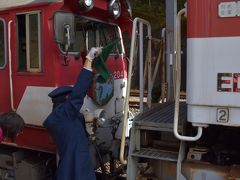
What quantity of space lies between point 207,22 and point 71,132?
169 cm

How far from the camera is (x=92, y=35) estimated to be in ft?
16.0

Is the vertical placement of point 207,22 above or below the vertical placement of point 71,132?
above

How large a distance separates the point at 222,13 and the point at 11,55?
8.42 ft

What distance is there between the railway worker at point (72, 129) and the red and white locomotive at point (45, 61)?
31 centimetres

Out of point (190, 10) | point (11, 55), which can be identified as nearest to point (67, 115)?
point (11, 55)

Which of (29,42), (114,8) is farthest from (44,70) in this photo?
(114,8)

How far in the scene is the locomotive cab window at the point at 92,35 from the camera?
4555 millimetres

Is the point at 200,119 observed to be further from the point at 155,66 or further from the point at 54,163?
the point at 54,163

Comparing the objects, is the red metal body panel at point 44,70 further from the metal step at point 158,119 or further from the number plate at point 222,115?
the number plate at point 222,115

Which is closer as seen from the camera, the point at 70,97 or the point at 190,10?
the point at 190,10

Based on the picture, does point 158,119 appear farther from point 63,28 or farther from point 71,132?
point 63,28

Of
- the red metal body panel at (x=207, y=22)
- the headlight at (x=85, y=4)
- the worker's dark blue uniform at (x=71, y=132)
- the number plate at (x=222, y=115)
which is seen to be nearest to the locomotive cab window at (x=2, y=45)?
the headlight at (x=85, y=4)

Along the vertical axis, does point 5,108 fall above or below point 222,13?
below

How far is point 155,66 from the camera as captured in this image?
4.34m
